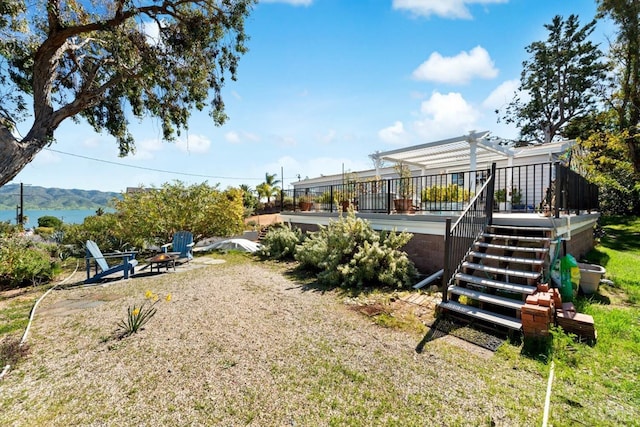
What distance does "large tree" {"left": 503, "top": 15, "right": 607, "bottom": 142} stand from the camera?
21.4m

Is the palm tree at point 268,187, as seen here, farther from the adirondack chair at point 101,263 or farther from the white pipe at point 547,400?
the white pipe at point 547,400

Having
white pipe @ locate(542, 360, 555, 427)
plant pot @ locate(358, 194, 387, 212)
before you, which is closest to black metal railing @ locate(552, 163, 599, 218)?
white pipe @ locate(542, 360, 555, 427)

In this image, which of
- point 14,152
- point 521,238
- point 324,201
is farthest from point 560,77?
point 14,152

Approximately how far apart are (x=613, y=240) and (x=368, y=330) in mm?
12510

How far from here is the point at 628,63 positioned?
1165 centimetres

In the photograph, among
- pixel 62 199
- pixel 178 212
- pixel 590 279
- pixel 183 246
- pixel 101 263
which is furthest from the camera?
pixel 62 199

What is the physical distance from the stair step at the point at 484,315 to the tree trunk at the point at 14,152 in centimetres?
923

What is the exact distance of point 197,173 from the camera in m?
39.2

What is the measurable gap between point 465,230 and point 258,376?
406 centimetres

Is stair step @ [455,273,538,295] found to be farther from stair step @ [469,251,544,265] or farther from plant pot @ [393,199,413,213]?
plant pot @ [393,199,413,213]

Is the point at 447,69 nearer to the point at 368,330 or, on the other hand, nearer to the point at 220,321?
the point at 368,330

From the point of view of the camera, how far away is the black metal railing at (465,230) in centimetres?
442

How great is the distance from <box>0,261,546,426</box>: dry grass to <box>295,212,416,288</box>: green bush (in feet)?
4.74

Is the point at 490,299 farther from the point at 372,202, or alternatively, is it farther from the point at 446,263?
the point at 372,202
